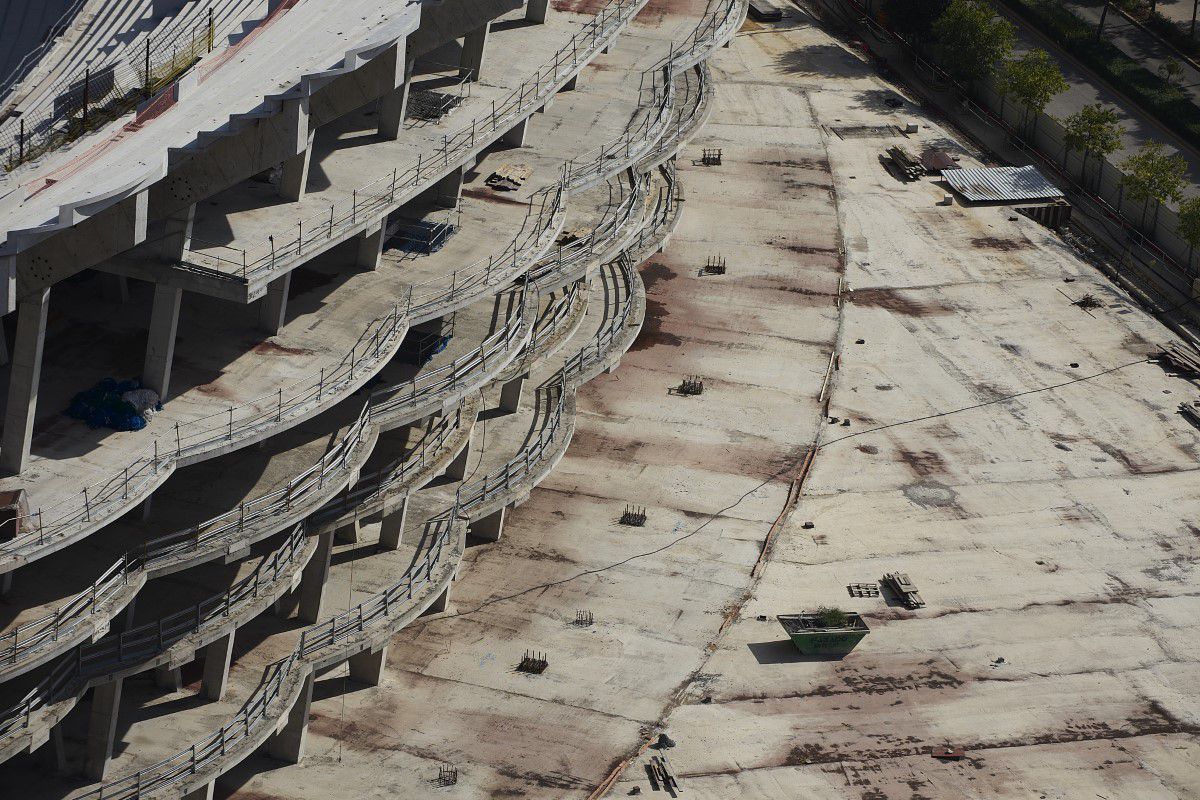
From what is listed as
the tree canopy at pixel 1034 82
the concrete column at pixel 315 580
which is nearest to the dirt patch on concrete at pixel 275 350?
the concrete column at pixel 315 580

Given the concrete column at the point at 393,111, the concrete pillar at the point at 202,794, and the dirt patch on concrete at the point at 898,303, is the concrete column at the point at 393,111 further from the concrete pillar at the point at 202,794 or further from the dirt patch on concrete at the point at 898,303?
the dirt patch on concrete at the point at 898,303

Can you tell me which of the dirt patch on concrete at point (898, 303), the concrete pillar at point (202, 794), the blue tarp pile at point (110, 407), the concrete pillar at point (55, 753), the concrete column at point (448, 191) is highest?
the concrete column at point (448, 191)

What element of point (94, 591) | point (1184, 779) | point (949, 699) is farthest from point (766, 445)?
point (94, 591)

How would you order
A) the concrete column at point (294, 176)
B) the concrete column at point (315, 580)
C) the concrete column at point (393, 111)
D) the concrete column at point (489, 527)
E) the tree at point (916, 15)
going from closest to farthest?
1. the concrete column at point (315, 580)
2. the concrete column at point (294, 176)
3. the concrete column at point (393, 111)
4. the concrete column at point (489, 527)
5. the tree at point (916, 15)

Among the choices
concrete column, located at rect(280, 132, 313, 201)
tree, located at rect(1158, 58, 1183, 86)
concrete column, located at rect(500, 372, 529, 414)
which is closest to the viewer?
concrete column, located at rect(280, 132, 313, 201)

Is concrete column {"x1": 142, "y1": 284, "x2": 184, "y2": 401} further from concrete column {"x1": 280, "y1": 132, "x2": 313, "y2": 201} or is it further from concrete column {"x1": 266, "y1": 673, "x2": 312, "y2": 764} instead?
concrete column {"x1": 266, "y1": 673, "x2": 312, "y2": 764}

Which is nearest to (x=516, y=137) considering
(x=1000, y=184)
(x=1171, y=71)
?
(x=1000, y=184)

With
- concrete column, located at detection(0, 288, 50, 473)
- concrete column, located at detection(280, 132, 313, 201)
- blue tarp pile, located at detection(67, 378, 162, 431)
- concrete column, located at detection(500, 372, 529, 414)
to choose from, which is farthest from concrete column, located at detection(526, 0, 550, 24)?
concrete column, located at detection(0, 288, 50, 473)
